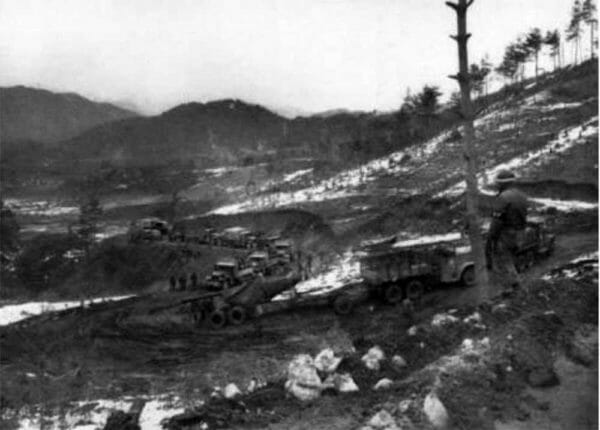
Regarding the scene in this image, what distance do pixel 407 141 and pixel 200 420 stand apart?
7747 centimetres

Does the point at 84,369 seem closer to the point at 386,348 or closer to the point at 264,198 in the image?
the point at 386,348

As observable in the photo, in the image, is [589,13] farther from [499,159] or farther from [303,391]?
[303,391]

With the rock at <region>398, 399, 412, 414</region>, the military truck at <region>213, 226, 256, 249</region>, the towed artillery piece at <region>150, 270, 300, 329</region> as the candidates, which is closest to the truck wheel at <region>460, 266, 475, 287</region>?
the towed artillery piece at <region>150, 270, 300, 329</region>

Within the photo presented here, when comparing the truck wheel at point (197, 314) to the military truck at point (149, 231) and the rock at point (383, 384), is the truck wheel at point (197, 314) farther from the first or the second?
the military truck at point (149, 231)

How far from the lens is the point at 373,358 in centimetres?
858

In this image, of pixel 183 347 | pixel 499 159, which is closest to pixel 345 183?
pixel 499 159

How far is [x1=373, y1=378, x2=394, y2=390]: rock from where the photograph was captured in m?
7.45

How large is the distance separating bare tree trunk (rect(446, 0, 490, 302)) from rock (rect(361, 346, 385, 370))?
3.81 metres

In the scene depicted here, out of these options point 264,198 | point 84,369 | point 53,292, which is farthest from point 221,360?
point 264,198

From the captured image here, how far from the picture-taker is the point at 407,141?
270 ft

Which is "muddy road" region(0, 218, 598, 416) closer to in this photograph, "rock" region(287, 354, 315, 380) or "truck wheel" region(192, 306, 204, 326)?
"truck wheel" region(192, 306, 204, 326)

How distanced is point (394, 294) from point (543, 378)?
40.9 ft

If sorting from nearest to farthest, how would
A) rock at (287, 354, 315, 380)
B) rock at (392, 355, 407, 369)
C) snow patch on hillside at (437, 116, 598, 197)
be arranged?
1. rock at (287, 354, 315, 380)
2. rock at (392, 355, 407, 369)
3. snow patch on hillside at (437, 116, 598, 197)

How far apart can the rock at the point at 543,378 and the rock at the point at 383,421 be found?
2082mm
